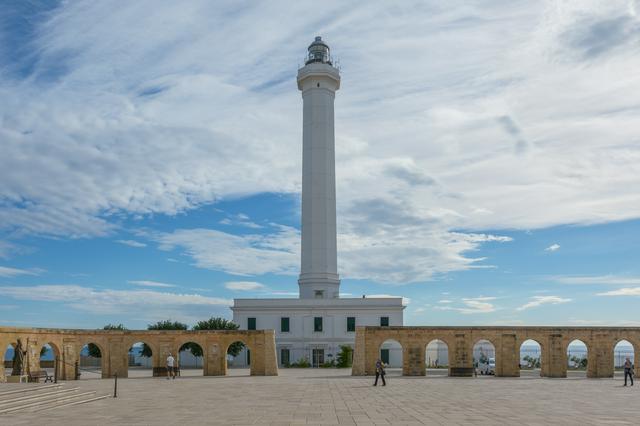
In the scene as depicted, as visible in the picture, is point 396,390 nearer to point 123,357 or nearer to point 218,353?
point 218,353

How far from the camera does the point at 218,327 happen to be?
55562 mm

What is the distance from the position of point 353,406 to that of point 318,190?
36.8 m

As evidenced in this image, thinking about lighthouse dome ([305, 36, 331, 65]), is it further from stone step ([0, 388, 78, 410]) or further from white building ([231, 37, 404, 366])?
stone step ([0, 388, 78, 410])

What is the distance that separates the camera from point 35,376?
2920 centimetres

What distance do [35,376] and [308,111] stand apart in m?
33.8

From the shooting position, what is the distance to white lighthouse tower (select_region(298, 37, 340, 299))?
183 ft

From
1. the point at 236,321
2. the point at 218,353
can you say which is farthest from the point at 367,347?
the point at 236,321

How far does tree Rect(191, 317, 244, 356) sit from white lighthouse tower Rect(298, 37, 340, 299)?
6601 millimetres

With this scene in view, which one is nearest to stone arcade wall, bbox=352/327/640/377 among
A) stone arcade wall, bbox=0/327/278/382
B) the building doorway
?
stone arcade wall, bbox=0/327/278/382

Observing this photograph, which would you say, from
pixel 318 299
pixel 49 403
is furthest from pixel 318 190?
pixel 49 403

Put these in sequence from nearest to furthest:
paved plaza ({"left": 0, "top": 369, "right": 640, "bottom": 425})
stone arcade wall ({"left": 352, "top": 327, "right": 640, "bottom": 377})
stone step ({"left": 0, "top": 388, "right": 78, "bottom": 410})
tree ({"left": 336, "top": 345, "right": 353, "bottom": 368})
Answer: paved plaza ({"left": 0, "top": 369, "right": 640, "bottom": 425}) < stone step ({"left": 0, "top": 388, "right": 78, "bottom": 410}) < stone arcade wall ({"left": 352, "top": 327, "right": 640, "bottom": 377}) < tree ({"left": 336, "top": 345, "right": 353, "bottom": 368})

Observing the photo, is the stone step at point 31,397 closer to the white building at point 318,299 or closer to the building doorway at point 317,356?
the white building at point 318,299

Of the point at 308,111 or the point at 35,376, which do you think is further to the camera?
the point at 308,111

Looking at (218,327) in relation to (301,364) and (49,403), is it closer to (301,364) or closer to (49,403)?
(301,364)
